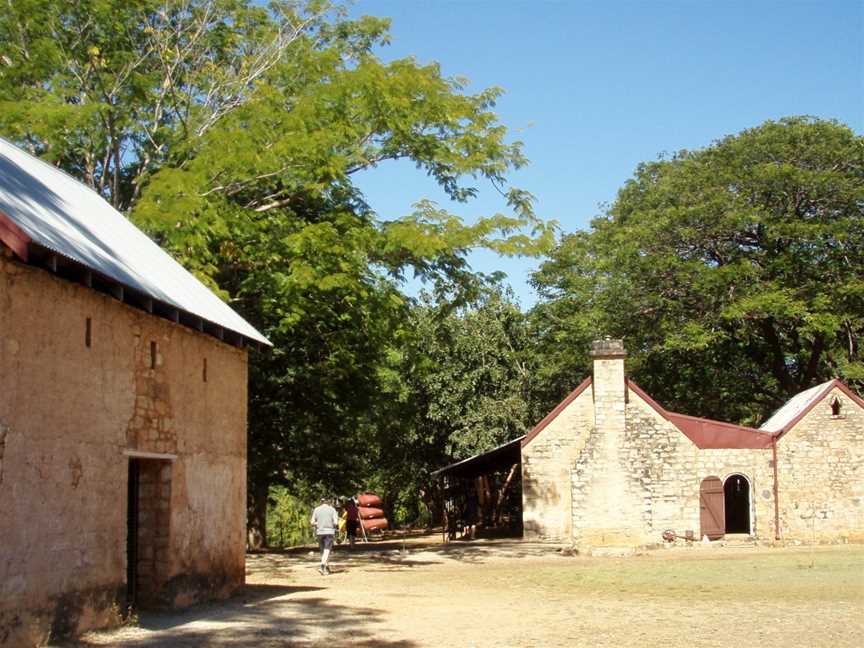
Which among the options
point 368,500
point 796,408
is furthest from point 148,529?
point 368,500

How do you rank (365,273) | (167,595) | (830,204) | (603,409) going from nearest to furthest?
(167,595)
(365,273)
(603,409)
(830,204)

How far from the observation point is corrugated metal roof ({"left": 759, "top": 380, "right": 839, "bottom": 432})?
1142 inches

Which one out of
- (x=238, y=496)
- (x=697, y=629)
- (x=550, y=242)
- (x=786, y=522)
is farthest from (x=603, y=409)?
(x=697, y=629)

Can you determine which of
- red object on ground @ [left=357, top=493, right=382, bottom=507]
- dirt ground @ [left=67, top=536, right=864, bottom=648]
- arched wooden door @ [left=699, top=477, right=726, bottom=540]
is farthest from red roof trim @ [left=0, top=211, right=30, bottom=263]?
A: red object on ground @ [left=357, top=493, right=382, bottom=507]

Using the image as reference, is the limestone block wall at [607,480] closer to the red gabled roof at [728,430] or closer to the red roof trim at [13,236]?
the red gabled roof at [728,430]

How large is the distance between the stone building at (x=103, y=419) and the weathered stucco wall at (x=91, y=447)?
2cm

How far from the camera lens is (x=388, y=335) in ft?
76.2

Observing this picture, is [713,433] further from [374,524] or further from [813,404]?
[374,524]

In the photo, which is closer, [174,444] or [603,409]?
[174,444]

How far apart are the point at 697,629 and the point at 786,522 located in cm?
1820

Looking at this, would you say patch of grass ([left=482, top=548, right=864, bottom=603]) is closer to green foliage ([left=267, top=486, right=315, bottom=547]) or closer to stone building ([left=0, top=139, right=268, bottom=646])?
stone building ([left=0, top=139, right=268, bottom=646])

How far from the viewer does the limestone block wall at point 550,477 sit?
33.0 meters

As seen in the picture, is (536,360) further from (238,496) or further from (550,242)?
(238,496)

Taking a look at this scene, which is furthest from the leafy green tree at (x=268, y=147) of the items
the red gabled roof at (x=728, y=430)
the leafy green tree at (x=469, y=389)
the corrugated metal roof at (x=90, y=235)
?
the leafy green tree at (x=469, y=389)
